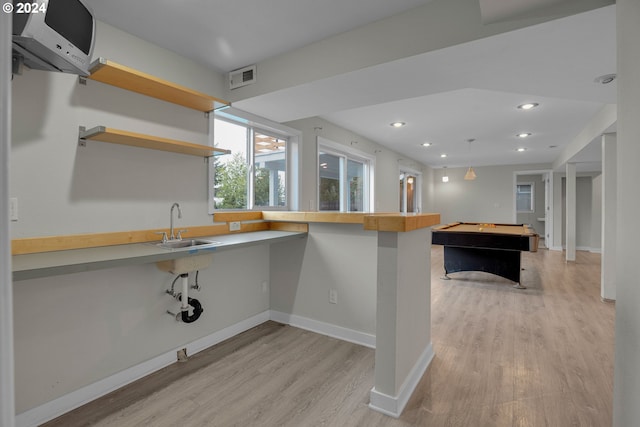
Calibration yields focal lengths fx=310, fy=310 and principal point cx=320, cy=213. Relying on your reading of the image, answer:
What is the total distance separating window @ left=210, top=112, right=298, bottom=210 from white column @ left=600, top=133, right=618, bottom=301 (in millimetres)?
4038

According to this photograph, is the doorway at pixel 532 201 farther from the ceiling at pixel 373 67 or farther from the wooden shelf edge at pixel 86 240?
the wooden shelf edge at pixel 86 240

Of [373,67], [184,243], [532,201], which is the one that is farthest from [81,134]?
[532,201]

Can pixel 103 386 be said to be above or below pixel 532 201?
below

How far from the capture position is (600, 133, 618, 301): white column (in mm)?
3871

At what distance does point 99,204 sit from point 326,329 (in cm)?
207

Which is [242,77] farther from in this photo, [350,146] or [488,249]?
[488,249]

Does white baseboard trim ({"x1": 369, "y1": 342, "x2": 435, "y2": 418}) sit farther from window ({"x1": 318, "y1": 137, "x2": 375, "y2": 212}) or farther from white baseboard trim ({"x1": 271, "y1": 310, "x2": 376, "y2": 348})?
window ({"x1": 318, "y1": 137, "x2": 375, "y2": 212})

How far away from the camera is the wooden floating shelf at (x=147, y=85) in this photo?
1854 mm

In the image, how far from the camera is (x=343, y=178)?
5188 mm

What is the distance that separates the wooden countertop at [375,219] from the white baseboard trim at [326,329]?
3.17ft

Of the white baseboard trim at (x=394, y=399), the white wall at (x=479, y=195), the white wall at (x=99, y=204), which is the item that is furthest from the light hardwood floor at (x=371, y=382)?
the white wall at (x=479, y=195)

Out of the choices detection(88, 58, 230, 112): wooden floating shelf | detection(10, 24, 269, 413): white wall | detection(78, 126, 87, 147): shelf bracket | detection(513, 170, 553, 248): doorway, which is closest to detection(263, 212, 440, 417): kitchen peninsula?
detection(10, 24, 269, 413): white wall

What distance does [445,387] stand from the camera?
2.05 metres

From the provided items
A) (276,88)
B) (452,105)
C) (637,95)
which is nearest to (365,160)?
(452,105)
